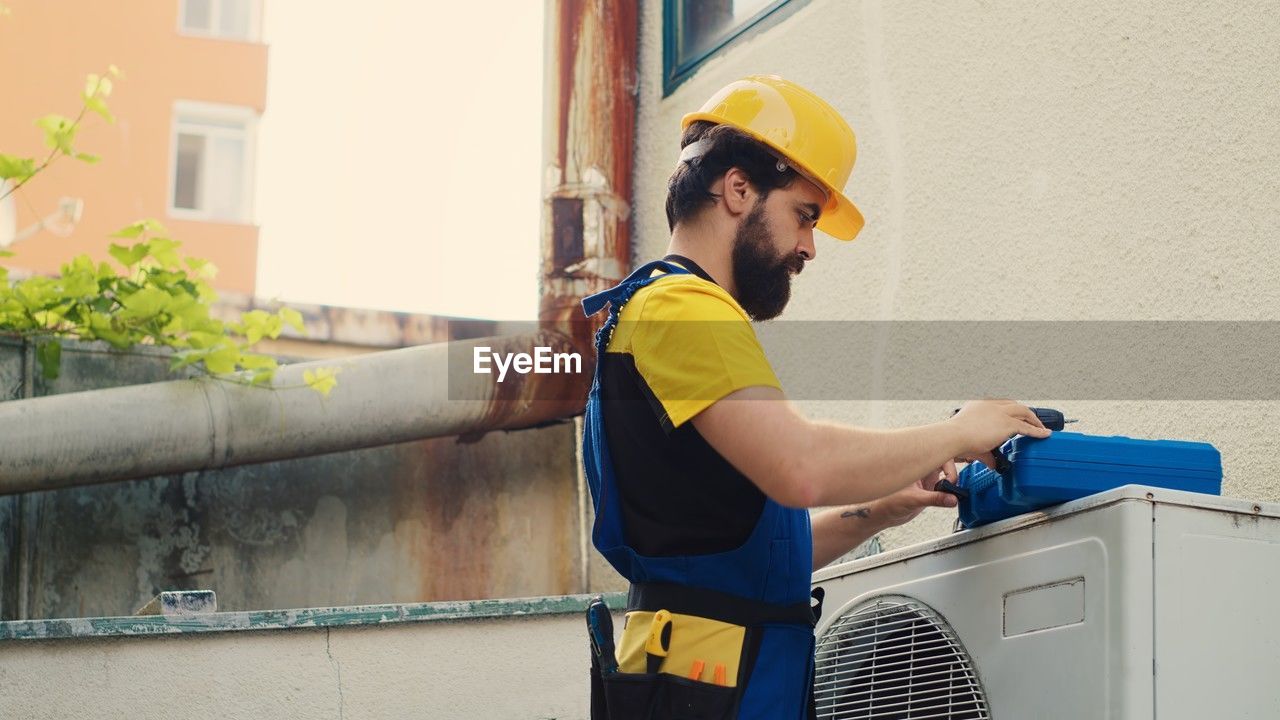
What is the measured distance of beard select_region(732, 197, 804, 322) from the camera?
208cm

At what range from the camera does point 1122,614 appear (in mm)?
1627

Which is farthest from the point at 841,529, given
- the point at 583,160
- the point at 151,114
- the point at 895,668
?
the point at 151,114

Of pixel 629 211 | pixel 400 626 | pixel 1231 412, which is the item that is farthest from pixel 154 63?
pixel 1231 412

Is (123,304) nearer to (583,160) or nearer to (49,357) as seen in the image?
(49,357)

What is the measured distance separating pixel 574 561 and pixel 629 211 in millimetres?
1318

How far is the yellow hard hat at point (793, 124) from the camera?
2.09 m

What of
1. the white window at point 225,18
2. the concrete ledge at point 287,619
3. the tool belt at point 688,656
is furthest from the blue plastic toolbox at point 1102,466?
the white window at point 225,18

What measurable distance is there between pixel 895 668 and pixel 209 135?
16.1 meters

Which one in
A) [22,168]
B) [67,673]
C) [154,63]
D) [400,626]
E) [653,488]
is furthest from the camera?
[154,63]

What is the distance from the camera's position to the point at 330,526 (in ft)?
14.7

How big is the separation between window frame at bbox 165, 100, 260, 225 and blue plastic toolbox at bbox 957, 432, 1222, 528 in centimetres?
1584

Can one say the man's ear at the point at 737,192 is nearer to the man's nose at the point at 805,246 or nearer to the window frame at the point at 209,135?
the man's nose at the point at 805,246

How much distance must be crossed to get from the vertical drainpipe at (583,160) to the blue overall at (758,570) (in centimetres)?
280

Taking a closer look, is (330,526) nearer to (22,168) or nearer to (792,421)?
(22,168)
